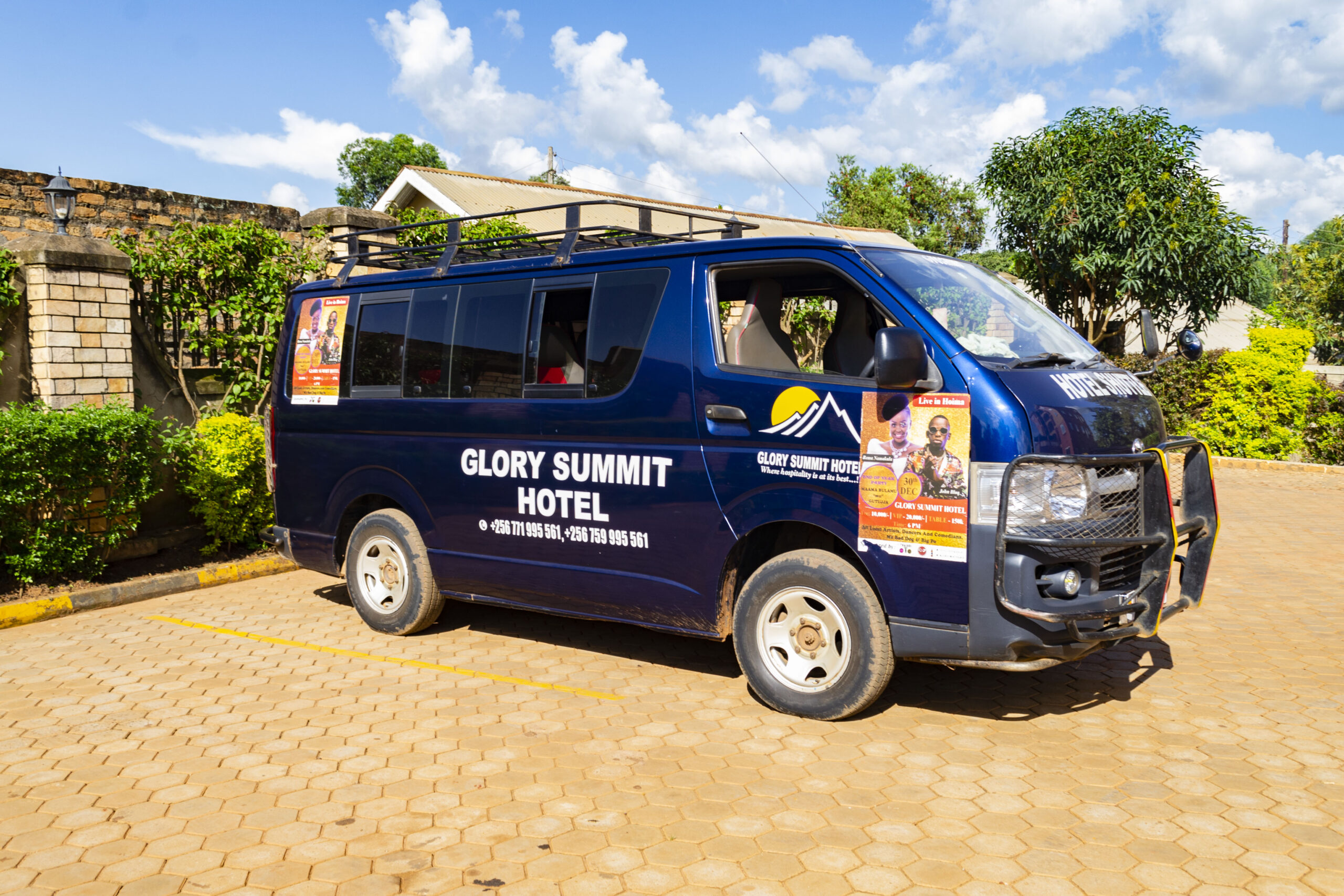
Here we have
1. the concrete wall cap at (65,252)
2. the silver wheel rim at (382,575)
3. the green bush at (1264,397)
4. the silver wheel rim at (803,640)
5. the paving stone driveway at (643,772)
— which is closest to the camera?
the paving stone driveway at (643,772)

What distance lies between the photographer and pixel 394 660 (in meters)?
6.25

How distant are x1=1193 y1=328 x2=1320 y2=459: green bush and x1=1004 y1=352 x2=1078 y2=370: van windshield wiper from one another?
12.0 metres

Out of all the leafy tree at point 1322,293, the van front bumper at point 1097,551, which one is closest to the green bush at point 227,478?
the van front bumper at point 1097,551

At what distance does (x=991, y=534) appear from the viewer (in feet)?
14.2

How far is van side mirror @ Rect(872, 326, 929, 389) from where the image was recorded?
4332mm

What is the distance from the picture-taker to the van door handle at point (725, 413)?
5.00 metres

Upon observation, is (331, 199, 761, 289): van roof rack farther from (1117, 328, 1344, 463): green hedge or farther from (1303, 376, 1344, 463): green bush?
(1303, 376, 1344, 463): green bush

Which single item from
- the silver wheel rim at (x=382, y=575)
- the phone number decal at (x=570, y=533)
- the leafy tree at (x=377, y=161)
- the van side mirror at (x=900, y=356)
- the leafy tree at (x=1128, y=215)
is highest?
the leafy tree at (x=377, y=161)

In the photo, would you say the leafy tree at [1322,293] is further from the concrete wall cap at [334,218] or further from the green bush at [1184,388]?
the concrete wall cap at [334,218]

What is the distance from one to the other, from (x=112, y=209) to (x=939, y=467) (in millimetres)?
9619

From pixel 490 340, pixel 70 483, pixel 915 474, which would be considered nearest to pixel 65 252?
pixel 70 483

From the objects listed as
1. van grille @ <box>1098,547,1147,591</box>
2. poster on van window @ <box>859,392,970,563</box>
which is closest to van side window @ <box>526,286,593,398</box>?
poster on van window @ <box>859,392,970,563</box>

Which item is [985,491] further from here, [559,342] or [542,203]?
[542,203]

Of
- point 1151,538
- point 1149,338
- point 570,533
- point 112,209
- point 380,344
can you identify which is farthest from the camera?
point 112,209
